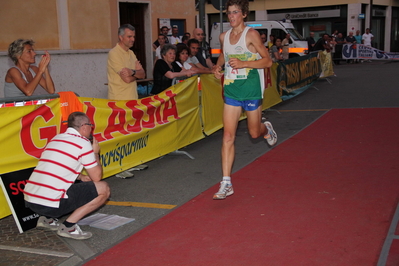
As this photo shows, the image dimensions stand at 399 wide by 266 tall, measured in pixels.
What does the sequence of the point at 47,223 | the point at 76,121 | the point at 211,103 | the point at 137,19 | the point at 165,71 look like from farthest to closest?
1. the point at 137,19
2. the point at 211,103
3. the point at 165,71
4. the point at 47,223
5. the point at 76,121

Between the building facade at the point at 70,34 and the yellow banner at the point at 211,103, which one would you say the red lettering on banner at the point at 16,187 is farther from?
the building facade at the point at 70,34

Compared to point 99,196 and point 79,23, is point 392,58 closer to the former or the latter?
point 79,23

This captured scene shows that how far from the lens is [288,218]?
505 cm

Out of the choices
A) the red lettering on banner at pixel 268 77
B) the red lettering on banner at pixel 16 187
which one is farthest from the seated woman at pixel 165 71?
the red lettering on banner at pixel 268 77

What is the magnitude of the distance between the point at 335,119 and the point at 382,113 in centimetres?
123

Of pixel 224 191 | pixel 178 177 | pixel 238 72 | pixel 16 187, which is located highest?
pixel 238 72

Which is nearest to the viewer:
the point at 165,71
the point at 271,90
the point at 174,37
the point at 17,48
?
the point at 17,48

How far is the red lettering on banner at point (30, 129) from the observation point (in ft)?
17.3

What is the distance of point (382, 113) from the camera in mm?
11266

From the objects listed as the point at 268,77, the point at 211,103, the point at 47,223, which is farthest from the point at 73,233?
the point at 268,77

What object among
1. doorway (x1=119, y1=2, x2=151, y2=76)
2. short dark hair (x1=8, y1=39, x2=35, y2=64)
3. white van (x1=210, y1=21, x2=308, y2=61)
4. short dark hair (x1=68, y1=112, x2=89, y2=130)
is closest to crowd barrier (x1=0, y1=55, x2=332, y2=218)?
short dark hair (x1=68, y1=112, x2=89, y2=130)

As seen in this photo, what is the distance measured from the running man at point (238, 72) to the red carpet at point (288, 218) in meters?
0.55

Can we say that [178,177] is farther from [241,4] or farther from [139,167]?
[241,4]

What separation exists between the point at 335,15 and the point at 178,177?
34231 millimetres
